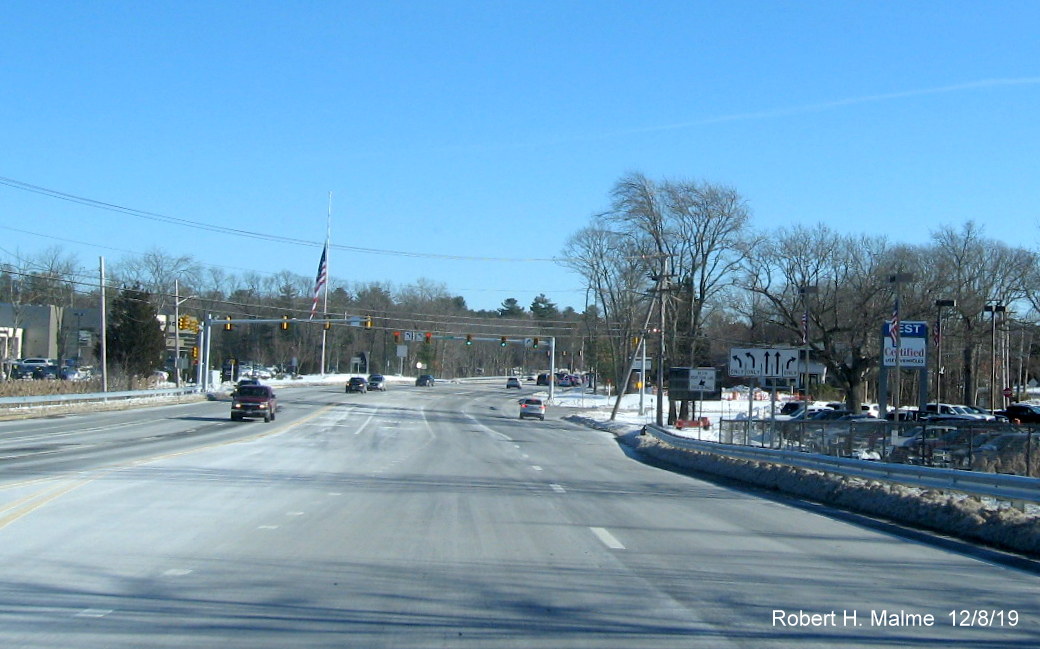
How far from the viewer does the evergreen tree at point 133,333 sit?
247ft

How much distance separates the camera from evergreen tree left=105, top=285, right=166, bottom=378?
75438mm

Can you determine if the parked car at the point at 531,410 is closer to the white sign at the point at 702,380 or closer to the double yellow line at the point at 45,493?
the white sign at the point at 702,380

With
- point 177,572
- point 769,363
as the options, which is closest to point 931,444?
point 769,363

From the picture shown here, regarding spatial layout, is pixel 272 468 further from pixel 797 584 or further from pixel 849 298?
pixel 849 298

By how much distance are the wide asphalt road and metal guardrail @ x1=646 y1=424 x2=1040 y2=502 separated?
5.49ft

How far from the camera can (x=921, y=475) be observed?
1777cm

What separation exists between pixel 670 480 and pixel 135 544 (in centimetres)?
1645

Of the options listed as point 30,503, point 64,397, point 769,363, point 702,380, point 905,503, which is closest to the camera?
point 30,503

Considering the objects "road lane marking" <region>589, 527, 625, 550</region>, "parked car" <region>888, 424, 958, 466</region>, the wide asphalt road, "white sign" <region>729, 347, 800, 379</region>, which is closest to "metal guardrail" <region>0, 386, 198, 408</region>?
the wide asphalt road

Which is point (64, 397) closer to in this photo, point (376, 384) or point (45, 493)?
point (45, 493)

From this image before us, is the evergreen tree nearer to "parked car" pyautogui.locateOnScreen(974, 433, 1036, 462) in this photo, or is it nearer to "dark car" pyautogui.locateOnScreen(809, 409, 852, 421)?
"dark car" pyautogui.locateOnScreen(809, 409, 852, 421)

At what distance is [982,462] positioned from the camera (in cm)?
2530

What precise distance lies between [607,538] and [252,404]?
37.6 meters

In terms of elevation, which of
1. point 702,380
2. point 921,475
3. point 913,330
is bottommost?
point 921,475
